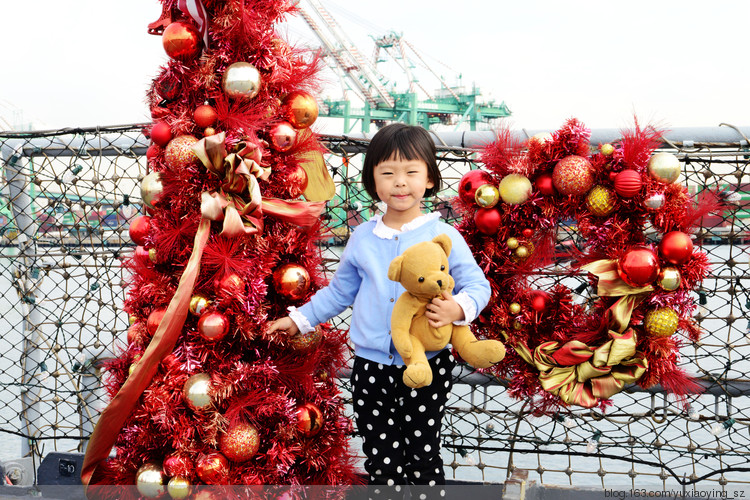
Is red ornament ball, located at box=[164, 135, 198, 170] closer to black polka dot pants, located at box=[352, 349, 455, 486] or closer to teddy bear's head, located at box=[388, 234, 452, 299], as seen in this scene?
teddy bear's head, located at box=[388, 234, 452, 299]

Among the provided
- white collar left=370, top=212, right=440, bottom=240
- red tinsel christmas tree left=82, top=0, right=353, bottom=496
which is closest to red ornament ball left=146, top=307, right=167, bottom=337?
red tinsel christmas tree left=82, top=0, right=353, bottom=496

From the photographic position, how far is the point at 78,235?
2.28 m

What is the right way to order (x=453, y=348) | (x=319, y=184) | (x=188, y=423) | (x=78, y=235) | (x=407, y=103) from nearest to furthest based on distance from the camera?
(x=188, y=423) → (x=453, y=348) → (x=319, y=184) → (x=78, y=235) → (x=407, y=103)

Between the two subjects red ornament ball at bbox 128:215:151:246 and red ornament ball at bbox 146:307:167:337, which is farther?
red ornament ball at bbox 128:215:151:246

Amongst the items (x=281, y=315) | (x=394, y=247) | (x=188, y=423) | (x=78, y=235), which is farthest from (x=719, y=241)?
(x=78, y=235)

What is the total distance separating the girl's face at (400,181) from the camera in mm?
1595

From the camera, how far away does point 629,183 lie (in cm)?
158

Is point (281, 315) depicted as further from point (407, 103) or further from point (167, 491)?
point (407, 103)

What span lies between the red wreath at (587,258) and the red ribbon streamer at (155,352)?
773 mm

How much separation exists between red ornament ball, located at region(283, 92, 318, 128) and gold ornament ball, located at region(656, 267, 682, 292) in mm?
1016

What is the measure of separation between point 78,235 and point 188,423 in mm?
1073

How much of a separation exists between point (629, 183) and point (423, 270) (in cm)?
60

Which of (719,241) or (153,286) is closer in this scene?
(153,286)

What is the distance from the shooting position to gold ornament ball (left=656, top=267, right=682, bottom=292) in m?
1.55
